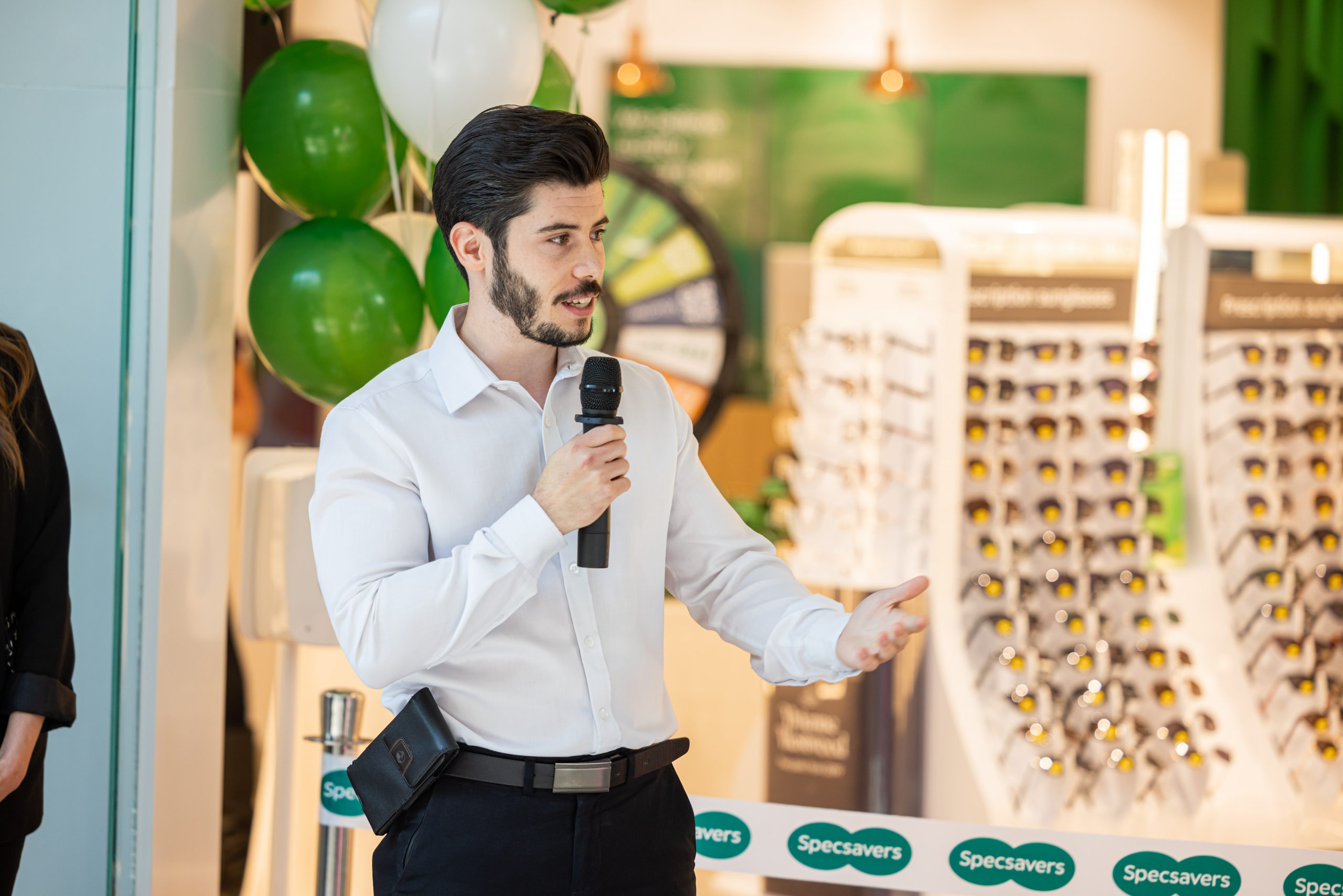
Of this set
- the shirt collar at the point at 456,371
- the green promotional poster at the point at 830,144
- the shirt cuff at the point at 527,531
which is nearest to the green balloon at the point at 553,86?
the shirt collar at the point at 456,371

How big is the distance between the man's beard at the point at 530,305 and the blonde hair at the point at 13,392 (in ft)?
2.57

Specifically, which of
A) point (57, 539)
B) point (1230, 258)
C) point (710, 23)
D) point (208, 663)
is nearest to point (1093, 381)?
point (1230, 258)

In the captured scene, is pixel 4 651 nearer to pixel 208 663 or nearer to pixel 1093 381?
pixel 208 663

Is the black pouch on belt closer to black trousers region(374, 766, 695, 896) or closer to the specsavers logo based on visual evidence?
black trousers region(374, 766, 695, 896)

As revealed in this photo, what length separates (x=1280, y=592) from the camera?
3.06 m

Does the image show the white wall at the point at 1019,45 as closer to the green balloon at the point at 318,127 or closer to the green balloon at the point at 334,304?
the green balloon at the point at 318,127

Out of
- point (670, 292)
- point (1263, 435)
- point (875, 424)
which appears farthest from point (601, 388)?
point (670, 292)

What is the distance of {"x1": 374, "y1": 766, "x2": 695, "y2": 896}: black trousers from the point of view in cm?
137

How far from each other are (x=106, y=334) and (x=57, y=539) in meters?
0.41

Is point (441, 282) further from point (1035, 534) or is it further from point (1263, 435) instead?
point (1263, 435)

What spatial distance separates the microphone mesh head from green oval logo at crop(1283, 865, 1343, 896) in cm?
153

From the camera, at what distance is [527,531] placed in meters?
1.27

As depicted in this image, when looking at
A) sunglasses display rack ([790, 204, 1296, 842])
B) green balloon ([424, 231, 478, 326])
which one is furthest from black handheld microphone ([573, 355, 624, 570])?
sunglasses display rack ([790, 204, 1296, 842])

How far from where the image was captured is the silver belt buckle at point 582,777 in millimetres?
1381
